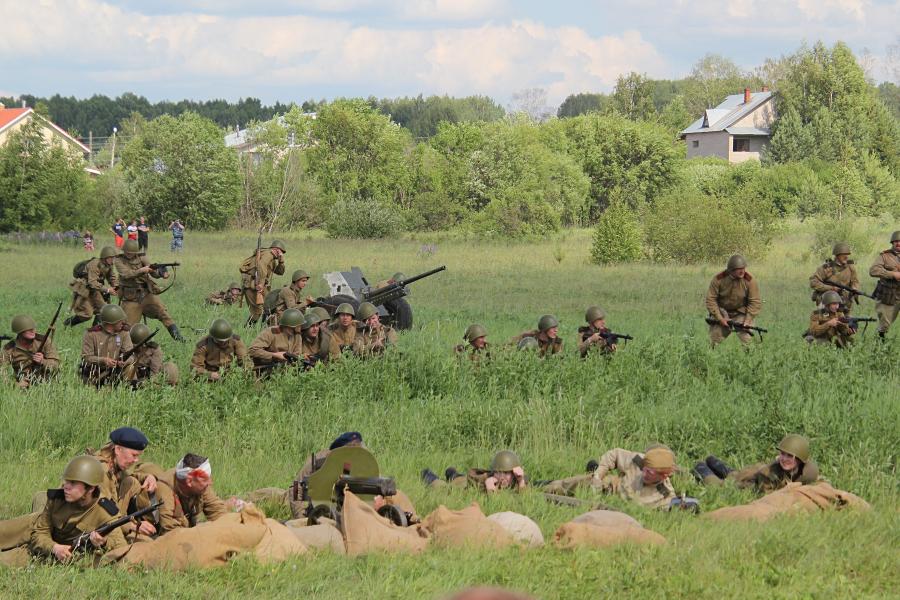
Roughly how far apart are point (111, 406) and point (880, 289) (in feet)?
37.5

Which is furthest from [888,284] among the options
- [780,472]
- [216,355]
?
[216,355]

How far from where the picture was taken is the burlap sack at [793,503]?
910 cm

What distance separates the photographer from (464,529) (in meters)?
8.34

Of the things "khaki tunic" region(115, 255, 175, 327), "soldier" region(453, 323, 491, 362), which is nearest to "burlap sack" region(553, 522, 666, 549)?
"soldier" region(453, 323, 491, 362)

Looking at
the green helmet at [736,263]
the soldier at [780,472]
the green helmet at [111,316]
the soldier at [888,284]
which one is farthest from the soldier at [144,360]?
the soldier at [888,284]

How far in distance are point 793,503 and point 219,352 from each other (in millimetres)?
7160

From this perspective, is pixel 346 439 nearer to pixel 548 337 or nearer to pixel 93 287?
pixel 548 337

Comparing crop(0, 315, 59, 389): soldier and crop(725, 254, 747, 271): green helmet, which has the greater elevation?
crop(725, 254, 747, 271): green helmet

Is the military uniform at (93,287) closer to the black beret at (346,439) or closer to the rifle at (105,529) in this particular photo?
the black beret at (346,439)

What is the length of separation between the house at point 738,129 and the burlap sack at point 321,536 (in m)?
77.2

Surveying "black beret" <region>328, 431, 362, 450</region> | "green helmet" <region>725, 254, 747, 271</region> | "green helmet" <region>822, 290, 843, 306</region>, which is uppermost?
"green helmet" <region>725, 254, 747, 271</region>

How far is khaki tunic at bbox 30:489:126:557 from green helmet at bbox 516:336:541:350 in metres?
7.31

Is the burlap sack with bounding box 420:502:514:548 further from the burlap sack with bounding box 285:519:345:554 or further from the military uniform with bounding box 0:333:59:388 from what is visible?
the military uniform with bounding box 0:333:59:388

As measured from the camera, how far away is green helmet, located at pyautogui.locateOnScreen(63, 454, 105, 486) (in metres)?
7.79
